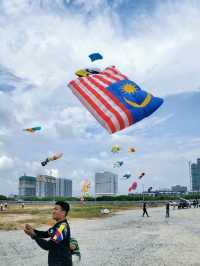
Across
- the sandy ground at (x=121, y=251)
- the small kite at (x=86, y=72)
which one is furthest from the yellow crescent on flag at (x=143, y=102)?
the sandy ground at (x=121, y=251)

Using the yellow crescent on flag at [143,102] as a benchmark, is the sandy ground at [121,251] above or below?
below

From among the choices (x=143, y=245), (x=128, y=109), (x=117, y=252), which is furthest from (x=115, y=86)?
(x=143, y=245)

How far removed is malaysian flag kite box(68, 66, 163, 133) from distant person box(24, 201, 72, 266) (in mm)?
3773

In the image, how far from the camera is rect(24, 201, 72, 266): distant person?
602cm

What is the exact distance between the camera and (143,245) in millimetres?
18938

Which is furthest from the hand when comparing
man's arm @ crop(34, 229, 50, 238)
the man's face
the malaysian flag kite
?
the malaysian flag kite

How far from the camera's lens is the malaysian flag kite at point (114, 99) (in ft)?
32.6

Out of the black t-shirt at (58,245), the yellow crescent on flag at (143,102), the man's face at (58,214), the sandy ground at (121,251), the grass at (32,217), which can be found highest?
Result: the yellow crescent on flag at (143,102)

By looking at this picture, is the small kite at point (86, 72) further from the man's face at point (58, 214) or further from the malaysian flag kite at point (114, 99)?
the man's face at point (58, 214)

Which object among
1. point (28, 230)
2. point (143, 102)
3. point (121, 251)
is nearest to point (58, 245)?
point (28, 230)

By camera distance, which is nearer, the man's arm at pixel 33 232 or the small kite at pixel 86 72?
the man's arm at pixel 33 232

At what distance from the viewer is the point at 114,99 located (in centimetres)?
1033

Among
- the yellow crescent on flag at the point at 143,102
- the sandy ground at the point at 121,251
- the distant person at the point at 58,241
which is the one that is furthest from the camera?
the sandy ground at the point at 121,251

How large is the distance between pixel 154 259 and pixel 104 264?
2.26 metres
